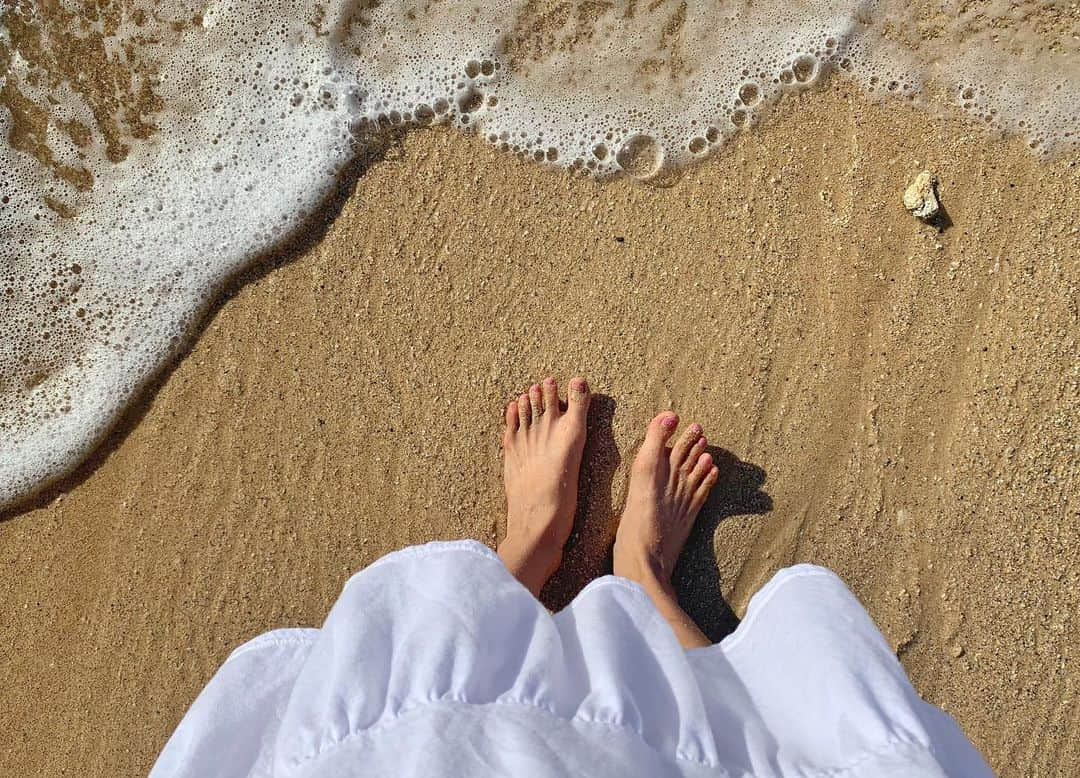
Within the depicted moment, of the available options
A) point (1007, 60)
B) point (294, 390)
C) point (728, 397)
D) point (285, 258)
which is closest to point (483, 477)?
point (294, 390)

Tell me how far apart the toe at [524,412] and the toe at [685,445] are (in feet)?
1.26

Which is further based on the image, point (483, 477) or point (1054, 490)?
point (483, 477)

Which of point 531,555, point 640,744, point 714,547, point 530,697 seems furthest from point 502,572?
point 714,547

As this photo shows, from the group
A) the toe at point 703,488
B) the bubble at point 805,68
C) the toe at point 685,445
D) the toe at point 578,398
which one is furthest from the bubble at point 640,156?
the toe at point 703,488

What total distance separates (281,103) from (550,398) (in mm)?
1110

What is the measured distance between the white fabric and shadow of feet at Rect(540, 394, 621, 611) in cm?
54

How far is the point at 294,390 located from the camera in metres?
1.87

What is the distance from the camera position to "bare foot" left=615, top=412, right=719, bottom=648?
1.79 metres

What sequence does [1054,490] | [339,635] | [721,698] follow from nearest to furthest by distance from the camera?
[339,635] → [721,698] → [1054,490]

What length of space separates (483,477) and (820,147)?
1.23 m

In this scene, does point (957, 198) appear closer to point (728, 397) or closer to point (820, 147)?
point (820, 147)

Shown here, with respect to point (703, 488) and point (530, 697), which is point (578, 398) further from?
point (530, 697)

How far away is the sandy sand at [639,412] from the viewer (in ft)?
5.78

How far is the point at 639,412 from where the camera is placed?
186 cm
